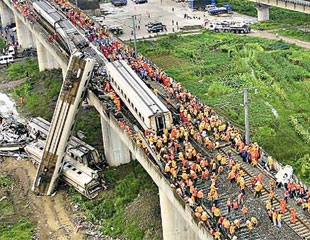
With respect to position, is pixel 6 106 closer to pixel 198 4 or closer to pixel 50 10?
pixel 50 10

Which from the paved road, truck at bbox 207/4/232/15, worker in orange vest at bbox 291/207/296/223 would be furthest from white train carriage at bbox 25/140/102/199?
truck at bbox 207/4/232/15

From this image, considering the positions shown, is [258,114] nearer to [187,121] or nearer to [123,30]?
[187,121]

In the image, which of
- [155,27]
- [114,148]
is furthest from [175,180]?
[155,27]

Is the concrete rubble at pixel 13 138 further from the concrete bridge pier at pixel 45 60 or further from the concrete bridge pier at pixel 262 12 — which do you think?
the concrete bridge pier at pixel 262 12

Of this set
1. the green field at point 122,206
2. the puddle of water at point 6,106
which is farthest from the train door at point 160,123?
the puddle of water at point 6,106

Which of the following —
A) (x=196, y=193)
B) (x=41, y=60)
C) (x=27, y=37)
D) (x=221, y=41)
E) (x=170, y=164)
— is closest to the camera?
(x=196, y=193)

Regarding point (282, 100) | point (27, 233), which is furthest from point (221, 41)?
point (27, 233)

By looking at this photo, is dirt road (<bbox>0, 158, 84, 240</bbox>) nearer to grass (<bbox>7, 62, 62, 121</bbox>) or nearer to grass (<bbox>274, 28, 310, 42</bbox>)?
grass (<bbox>7, 62, 62, 121</bbox>)
